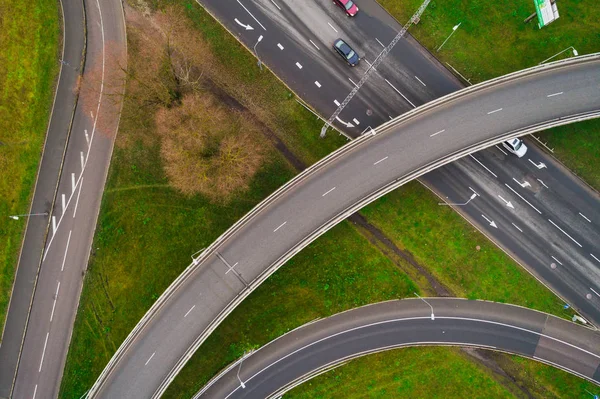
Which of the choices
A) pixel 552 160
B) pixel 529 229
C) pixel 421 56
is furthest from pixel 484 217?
pixel 421 56

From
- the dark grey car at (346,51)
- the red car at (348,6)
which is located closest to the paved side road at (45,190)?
the dark grey car at (346,51)

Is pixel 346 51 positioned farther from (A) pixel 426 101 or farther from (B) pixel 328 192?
(B) pixel 328 192

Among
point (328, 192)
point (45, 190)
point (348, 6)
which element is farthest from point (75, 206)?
point (348, 6)

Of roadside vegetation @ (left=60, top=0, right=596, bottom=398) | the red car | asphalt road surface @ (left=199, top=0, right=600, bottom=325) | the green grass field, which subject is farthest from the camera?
asphalt road surface @ (left=199, top=0, right=600, bottom=325)

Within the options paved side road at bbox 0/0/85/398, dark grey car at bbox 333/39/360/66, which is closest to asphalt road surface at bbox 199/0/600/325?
dark grey car at bbox 333/39/360/66

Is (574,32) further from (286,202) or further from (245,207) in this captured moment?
(245,207)

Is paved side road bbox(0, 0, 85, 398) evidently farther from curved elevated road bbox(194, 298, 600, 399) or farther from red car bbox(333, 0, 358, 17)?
red car bbox(333, 0, 358, 17)

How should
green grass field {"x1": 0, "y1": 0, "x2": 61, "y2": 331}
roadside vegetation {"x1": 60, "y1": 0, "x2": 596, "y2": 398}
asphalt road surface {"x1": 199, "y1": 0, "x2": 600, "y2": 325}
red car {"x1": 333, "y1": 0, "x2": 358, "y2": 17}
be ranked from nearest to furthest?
red car {"x1": 333, "y1": 0, "x2": 358, "y2": 17}, roadside vegetation {"x1": 60, "y1": 0, "x2": 596, "y2": 398}, green grass field {"x1": 0, "y1": 0, "x2": 61, "y2": 331}, asphalt road surface {"x1": 199, "y1": 0, "x2": 600, "y2": 325}
